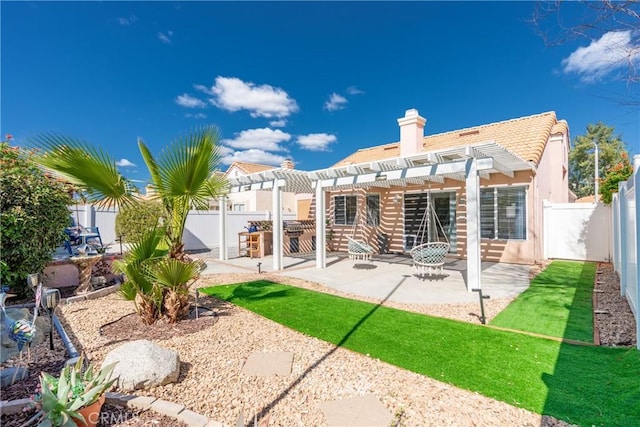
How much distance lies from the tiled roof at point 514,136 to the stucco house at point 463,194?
1.2 inches

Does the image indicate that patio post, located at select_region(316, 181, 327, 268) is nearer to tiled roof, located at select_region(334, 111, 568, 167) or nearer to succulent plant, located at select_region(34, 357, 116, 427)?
tiled roof, located at select_region(334, 111, 568, 167)

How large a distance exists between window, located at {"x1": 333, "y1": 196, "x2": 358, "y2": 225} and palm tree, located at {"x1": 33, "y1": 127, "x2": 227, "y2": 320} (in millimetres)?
Answer: 11114

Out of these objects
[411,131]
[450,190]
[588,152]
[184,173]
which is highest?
[588,152]

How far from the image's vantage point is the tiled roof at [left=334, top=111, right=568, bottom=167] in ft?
36.2

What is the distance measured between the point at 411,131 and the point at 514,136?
13.5ft

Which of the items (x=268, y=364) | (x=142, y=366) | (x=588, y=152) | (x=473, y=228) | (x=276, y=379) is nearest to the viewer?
(x=142, y=366)

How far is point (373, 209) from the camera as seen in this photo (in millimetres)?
15211

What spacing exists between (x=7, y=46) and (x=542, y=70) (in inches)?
605

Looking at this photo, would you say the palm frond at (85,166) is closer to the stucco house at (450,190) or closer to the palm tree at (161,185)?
the palm tree at (161,185)

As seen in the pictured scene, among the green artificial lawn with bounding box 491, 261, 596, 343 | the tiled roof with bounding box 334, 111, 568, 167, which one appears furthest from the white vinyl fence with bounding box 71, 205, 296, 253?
the green artificial lawn with bounding box 491, 261, 596, 343

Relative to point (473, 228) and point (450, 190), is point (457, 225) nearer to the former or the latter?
point (450, 190)

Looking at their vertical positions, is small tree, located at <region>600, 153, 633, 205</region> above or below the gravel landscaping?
above

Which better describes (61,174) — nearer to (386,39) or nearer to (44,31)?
(44,31)

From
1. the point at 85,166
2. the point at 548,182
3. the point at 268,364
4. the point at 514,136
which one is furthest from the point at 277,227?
the point at 548,182
